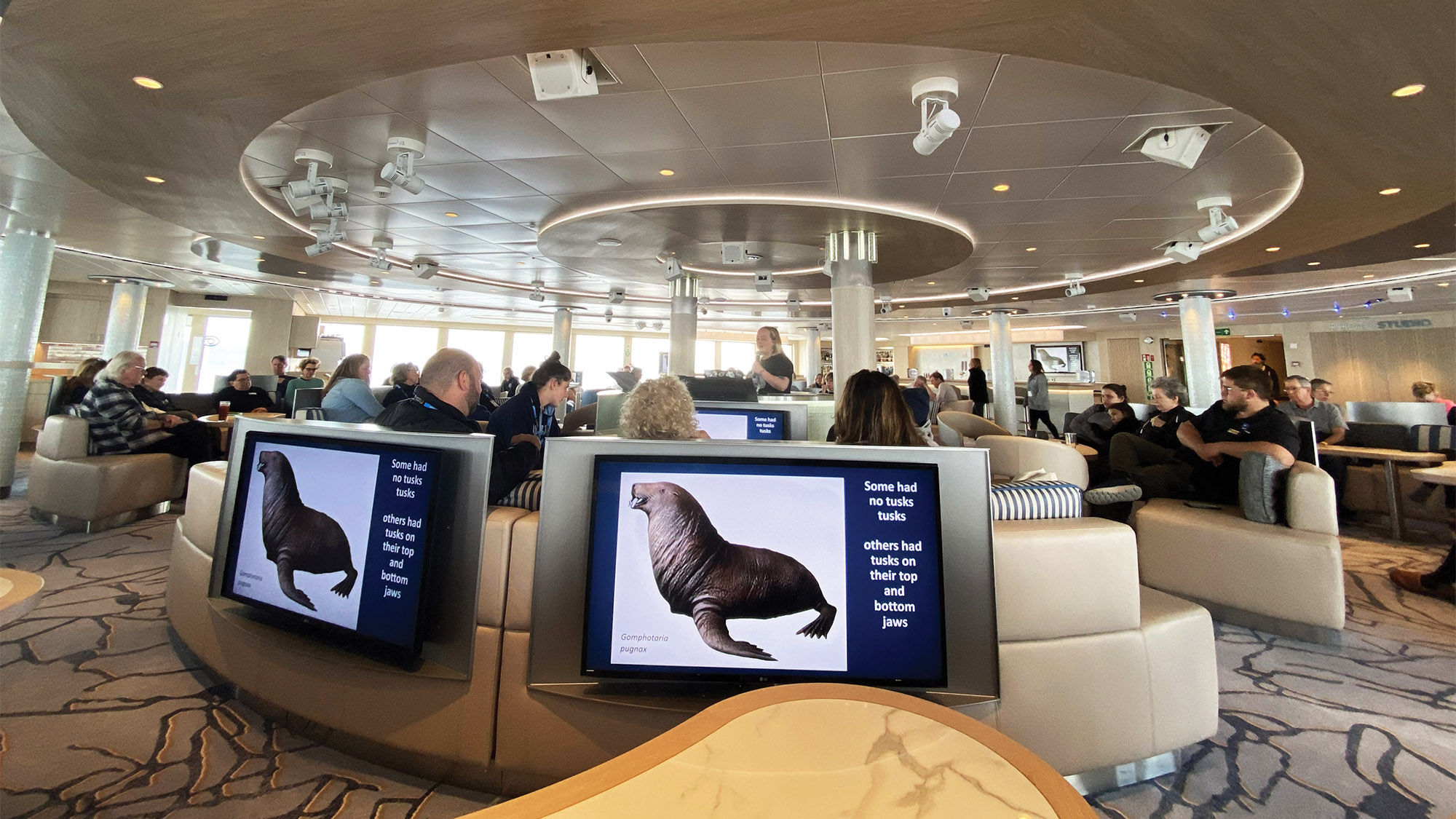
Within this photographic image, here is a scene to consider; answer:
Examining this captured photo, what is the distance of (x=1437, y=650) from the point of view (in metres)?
2.80

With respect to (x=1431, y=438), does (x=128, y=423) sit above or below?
below

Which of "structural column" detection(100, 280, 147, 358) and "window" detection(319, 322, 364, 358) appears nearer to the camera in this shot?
"structural column" detection(100, 280, 147, 358)

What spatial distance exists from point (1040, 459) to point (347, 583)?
3.68 m

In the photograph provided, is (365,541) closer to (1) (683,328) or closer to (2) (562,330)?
(1) (683,328)

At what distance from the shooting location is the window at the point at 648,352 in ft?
70.9

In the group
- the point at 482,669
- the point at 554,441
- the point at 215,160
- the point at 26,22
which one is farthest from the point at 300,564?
the point at 215,160

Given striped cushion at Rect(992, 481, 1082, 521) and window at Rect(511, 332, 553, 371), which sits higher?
window at Rect(511, 332, 553, 371)

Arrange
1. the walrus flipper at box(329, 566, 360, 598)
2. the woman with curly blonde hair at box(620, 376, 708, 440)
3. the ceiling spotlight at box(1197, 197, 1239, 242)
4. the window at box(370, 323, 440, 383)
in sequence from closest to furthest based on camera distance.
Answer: the walrus flipper at box(329, 566, 360, 598)
the woman with curly blonde hair at box(620, 376, 708, 440)
the ceiling spotlight at box(1197, 197, 1239, 242)
the window at box(370, 323, 440, 383)

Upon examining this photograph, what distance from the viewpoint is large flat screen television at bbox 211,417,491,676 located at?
5.17 feet

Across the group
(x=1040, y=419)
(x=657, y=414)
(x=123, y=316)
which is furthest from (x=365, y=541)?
(x=123, y=316)

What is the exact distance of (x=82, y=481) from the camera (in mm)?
4406

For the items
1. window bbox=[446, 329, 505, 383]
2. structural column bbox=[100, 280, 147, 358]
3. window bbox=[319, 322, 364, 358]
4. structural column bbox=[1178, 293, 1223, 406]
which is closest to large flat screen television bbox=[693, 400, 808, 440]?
structural column bbox=[1178, 293, 1223, 406]

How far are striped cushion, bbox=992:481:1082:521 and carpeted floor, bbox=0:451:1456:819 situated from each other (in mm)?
898

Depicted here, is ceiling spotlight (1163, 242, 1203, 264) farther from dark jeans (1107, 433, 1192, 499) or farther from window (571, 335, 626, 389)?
window (571, 335, 626, 389)
